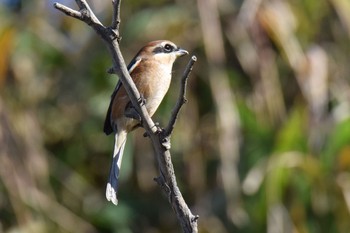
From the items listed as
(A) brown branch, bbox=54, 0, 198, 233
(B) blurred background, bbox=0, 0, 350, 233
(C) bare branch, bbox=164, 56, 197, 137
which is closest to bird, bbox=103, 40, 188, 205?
(A) brown branch, bbox=54, 0, 198, 233

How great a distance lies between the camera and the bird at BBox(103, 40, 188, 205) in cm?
439

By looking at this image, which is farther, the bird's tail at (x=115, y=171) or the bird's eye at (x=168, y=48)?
the bird's eye at (x=168, y=48)

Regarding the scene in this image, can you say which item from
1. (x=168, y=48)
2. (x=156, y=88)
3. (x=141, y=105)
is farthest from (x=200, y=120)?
(x=141, y=105)

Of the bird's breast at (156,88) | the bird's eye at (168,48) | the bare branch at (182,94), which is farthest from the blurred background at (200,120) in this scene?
the bare branch at (182,94)

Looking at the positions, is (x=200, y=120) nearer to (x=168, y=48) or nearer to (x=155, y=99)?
(x=168, y=48)

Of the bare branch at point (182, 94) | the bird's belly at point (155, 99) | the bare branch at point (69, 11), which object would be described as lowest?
the bare branch at point (182, 94)

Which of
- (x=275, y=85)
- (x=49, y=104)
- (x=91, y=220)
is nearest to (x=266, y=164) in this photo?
(x=275, y=85)

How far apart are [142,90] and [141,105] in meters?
0.90

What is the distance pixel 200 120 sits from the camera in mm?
7797

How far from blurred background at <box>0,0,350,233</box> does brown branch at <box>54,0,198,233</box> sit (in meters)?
2.74

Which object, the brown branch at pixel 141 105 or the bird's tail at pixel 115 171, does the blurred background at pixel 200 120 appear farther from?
the brown branch at pixel 141 105

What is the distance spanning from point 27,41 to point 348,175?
2.82 meters

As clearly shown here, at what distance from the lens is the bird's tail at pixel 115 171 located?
4.02 metres

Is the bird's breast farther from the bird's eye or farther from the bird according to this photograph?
the bird's eye
